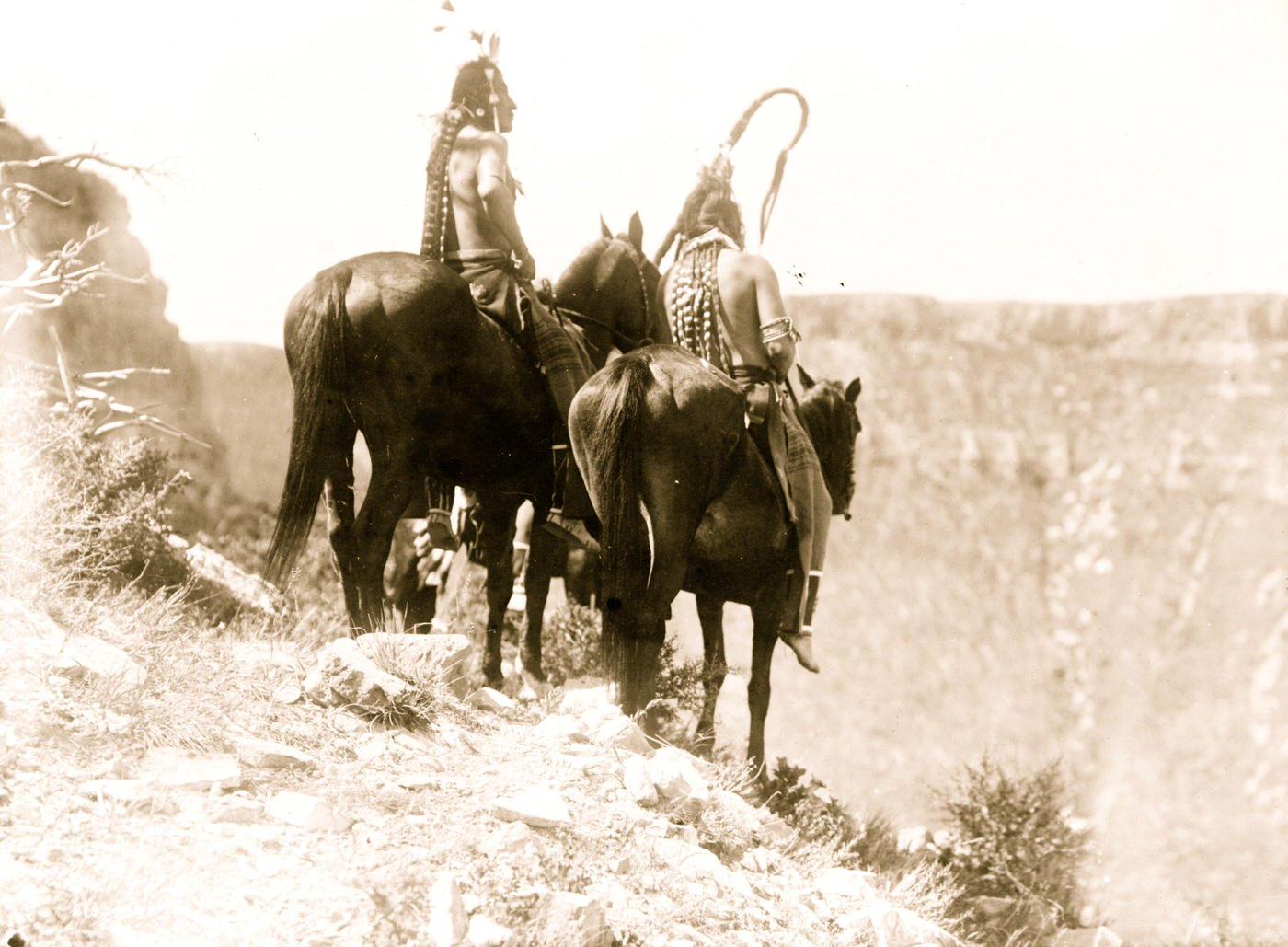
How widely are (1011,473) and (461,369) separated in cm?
5983

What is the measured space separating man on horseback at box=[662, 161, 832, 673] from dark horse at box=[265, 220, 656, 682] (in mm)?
1063

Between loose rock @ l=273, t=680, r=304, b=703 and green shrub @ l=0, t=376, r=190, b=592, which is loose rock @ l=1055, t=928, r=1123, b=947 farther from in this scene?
green shrub @ l=0, t=376, r=190, b=592

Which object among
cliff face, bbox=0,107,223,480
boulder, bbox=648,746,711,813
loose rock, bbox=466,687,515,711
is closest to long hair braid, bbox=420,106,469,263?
loose rock, bbox=466,687,515,711

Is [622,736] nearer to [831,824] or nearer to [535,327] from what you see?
[831,824]

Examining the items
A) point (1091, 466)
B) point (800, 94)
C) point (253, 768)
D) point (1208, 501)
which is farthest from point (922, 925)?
point (1091, 466)

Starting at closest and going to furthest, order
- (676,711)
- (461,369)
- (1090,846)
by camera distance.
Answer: (461,369), (676,711), (1090,846)

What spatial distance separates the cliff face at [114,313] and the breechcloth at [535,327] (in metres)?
7.71

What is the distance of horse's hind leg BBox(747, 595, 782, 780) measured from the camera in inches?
312

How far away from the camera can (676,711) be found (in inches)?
330

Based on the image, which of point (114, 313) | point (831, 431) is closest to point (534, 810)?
point (831, 431)

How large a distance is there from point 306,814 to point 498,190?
435 centimetres

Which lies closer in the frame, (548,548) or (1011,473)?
(548,548)

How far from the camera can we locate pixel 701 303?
8039 millimetres

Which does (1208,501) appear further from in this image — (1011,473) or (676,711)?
(676,711)
